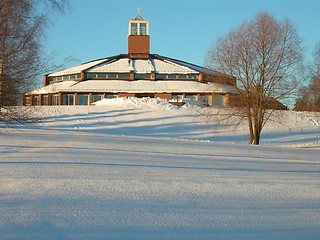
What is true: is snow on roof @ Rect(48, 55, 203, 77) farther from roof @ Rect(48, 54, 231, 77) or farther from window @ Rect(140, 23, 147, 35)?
window @ Rect(140, 23, 147, 35)

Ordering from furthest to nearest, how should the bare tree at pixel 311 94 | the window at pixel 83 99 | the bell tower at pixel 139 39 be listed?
the bell tower at pixel 139 39
the window at pixel 83 99
the bare tree at pixel 311 94

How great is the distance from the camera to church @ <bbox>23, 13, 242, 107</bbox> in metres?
37.0

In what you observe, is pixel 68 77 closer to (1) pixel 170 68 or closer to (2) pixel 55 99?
(2) pixel 55 99

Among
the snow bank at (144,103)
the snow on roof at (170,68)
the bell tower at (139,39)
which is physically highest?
the bell tower at (139,39)

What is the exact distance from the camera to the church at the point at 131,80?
37.0 m

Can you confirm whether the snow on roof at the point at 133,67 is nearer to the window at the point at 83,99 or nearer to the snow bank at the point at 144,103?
the window at the point at 83,99

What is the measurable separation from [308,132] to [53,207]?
24828 mm

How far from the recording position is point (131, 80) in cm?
4059

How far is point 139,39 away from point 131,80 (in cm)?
1022

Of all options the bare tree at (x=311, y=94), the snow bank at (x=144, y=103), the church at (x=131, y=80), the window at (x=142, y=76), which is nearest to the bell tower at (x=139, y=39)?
the church at (x=131, y=80)

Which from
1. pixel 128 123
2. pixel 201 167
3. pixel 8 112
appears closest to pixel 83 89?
pixel 128 123

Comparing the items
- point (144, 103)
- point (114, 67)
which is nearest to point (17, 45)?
point (144, 103)

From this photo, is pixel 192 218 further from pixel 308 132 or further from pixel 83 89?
pixel 83 89

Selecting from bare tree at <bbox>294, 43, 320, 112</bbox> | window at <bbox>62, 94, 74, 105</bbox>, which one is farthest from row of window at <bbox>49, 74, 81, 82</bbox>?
bare tree at <bbox>294, 43, 320, 112</bbox>
